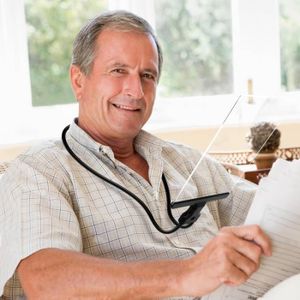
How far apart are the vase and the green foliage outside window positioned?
1.30 metres

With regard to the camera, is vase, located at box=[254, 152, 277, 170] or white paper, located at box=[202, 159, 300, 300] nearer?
white paper, located at box=[202, 159, 300, 300]

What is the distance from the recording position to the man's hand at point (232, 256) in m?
1.11

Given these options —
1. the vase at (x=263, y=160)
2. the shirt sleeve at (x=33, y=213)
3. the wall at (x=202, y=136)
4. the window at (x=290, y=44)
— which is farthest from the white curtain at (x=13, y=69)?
the shirt sleeve at (x=33, y=213)

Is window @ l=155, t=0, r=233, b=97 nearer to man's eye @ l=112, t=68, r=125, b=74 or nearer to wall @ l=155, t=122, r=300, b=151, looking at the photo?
wall @ l=155, t=122, r=300, b=151

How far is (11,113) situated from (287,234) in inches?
108

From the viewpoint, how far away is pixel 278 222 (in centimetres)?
114

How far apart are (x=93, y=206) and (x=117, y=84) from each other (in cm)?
35

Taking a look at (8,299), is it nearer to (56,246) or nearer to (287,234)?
(56,246)

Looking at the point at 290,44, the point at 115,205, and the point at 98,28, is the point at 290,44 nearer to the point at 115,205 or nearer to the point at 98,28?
the point at 98,28

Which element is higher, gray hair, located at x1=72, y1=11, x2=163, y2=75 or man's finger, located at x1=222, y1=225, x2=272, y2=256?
gray hair, located at x1=72, y1=11, x2=163, y2=75

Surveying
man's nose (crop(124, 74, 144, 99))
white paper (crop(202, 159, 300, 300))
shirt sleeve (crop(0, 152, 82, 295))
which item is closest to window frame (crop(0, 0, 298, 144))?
man's nose (crop(124, 74, 144, 99))

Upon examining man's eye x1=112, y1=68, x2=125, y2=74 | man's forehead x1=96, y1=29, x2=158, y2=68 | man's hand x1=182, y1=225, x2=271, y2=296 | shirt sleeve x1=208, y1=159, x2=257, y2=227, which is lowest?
shirt sleeve x1=208, y1=159, x2=257, y2=227

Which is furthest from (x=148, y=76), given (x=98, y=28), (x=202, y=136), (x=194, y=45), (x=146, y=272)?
(x=194, y=45)

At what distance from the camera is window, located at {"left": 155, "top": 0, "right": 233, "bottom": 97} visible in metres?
4.09
